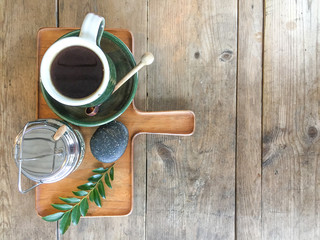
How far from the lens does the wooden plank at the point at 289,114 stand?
0.67 metres

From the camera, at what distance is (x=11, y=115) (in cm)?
63

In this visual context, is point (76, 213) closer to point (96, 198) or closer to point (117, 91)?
point (96, 198)

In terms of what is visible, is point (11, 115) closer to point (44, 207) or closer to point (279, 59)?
point (44, 207)

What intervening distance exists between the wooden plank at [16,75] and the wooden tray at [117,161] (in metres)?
0.10

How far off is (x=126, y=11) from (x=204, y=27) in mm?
178

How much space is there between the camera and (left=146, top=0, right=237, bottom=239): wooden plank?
65 cm

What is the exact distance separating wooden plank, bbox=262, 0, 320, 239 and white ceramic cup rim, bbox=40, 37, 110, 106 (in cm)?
41

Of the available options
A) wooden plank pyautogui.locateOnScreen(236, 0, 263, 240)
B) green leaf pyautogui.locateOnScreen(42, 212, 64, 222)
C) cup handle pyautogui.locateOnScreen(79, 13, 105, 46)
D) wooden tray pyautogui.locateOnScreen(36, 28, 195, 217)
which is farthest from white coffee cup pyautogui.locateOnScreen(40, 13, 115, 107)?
wooden plank pyautogui.locateOnScreen(236, 0, 263, 240)

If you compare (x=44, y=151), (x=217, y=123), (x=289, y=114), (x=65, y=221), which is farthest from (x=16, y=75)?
(x=289, y=114)

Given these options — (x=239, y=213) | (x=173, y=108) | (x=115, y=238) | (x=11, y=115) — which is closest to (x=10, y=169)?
(x=11, y=115)

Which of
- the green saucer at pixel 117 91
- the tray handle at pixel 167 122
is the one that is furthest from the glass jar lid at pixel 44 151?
the tray handle at pixel 167 122

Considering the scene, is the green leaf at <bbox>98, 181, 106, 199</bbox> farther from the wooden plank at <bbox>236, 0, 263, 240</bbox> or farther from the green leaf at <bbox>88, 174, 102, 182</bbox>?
the wooden plank at <bbox>236, 0, 263, 240</bbox>

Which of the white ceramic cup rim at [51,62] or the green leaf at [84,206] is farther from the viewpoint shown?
the green leaf at [84,206]

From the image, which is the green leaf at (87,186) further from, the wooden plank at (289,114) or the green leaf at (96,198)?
the wooden plank at (289,114)
